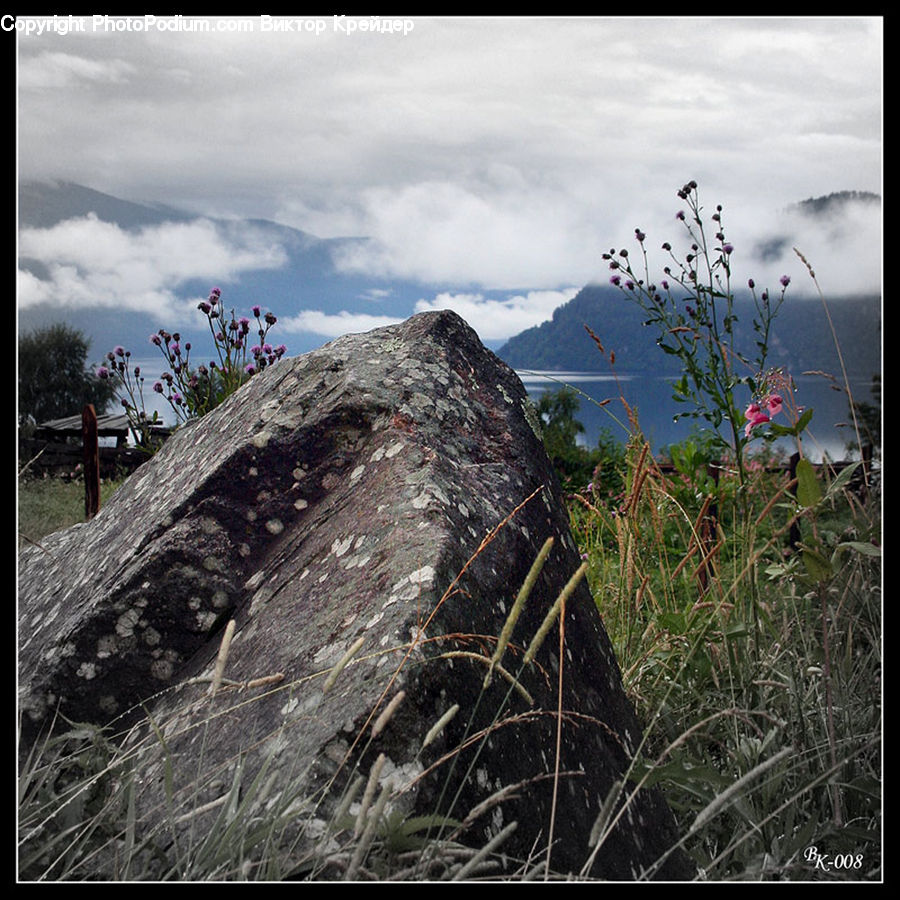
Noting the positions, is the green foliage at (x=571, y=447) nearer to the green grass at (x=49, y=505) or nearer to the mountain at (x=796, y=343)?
the mountain at (x=796, y=343)

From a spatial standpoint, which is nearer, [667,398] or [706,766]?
[706,766]

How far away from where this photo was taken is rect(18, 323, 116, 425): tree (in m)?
4.60

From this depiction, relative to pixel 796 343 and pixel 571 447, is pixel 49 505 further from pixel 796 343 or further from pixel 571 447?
pixel 571 447

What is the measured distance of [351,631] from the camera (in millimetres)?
1857

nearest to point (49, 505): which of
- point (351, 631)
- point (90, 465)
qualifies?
point (90, 465)

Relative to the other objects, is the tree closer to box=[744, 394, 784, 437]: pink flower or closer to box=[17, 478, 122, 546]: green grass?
box=[17, 478, 122, 546]: green grass

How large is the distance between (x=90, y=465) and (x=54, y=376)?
0.93m

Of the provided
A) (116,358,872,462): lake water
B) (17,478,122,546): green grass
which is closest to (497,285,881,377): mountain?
(116,358,872,462): lake water

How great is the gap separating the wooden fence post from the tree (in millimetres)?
242

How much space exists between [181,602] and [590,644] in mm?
1083

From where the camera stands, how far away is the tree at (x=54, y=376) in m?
4.60

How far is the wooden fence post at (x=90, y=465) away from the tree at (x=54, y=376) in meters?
0.24
